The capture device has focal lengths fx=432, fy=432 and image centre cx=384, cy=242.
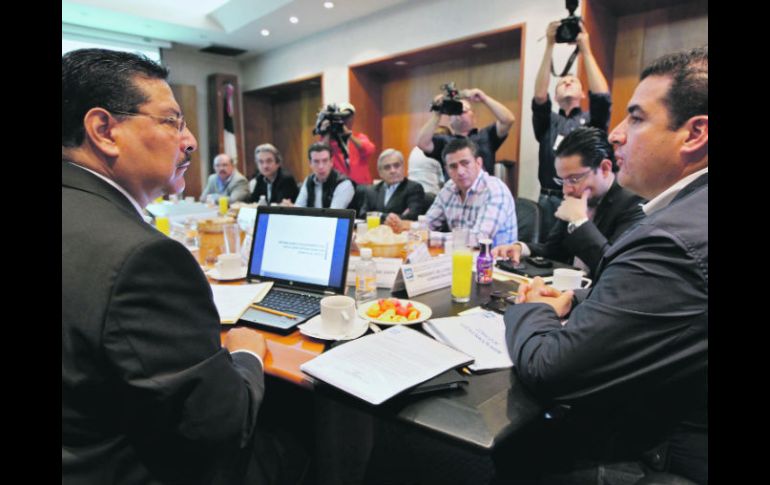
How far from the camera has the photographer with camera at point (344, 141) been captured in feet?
13.8

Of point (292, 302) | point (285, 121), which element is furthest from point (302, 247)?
point (285, 121)

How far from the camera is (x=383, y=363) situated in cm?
90

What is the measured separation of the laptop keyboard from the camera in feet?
4.08

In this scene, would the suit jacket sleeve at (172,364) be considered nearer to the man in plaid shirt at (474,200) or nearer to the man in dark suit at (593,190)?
the man in dark suit at (593,190)

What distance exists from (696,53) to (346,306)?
36.8 inches

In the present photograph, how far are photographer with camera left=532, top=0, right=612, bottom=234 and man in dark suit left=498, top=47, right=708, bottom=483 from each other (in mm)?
2089

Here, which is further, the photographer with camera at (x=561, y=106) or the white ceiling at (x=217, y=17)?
the white ceiling at (x=217, y=17)

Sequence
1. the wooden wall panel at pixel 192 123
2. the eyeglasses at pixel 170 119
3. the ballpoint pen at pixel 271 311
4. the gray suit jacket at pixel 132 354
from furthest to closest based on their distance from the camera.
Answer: the wooden wall panel at pixel 192 123
the ballpoint pen at pixel 271 311
the eyeglasses at pixel 170 119
the gray suit jacket at pixel 132 354

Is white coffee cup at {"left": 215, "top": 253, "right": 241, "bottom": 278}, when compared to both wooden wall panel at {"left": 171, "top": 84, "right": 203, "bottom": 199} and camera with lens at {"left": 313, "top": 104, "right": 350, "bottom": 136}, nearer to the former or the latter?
camera with lens at {"left": 313, "top": 104, "right": 350, "bottom": 136}

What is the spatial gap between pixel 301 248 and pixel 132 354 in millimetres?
823

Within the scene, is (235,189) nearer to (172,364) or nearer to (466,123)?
(466,123)

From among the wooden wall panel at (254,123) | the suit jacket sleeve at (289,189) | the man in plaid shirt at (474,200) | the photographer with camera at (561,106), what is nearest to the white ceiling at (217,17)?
the wooden wall panel at (254,123)
